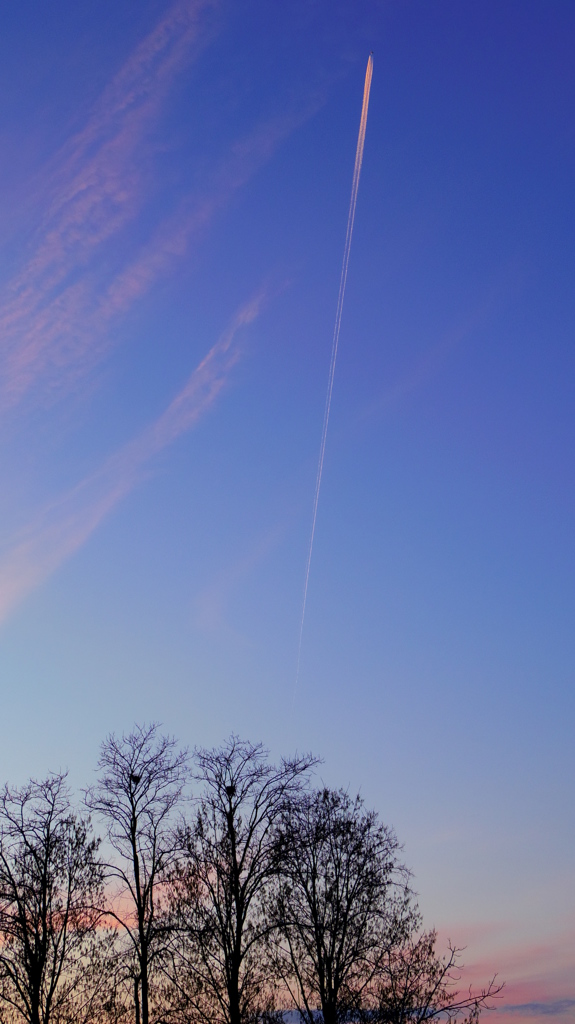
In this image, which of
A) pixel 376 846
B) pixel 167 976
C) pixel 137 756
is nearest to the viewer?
pixel 167 976

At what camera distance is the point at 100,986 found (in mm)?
31891

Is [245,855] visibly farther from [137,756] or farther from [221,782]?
[137,756]

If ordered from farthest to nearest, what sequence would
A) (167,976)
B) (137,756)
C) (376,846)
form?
(376,846) < (137,756) < (167,976)

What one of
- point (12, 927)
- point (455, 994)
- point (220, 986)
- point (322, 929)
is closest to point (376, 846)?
point (322, 929)

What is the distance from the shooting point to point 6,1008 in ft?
108

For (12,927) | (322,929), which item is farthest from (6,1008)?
(322,929)

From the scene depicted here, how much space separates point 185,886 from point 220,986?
13.8 ft

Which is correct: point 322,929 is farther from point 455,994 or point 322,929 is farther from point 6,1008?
point 6,1008

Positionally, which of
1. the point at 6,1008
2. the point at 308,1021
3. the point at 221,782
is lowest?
the point at 308,1021

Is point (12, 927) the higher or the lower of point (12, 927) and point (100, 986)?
the higher

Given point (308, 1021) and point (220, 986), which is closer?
point (220, 986)

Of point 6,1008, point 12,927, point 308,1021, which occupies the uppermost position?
point 12,927

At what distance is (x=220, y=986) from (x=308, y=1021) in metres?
5.98

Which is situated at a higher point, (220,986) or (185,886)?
(185,886)
